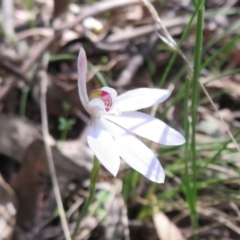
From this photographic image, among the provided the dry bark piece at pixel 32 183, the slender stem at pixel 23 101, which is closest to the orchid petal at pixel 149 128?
the dry bark piece at pixel 32 183

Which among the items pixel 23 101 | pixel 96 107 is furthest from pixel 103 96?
pixel 23 101

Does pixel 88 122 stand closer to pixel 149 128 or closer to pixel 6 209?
pixel 6 209

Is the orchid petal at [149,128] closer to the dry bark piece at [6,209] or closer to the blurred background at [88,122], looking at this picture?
the blurred background at [88,122]

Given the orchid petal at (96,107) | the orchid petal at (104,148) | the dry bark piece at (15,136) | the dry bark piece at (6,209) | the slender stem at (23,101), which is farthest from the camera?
the slender stem at (23,101)

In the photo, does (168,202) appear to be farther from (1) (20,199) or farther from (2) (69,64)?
(2) (69,64)

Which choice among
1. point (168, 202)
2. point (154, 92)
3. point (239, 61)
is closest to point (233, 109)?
point (239, 61)

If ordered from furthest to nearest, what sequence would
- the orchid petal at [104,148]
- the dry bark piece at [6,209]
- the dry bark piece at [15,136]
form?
the dry bark piece at [15,136], the dry bark piece at [6,209], the orchid petal at [104,148]

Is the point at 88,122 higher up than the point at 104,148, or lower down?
lower down
